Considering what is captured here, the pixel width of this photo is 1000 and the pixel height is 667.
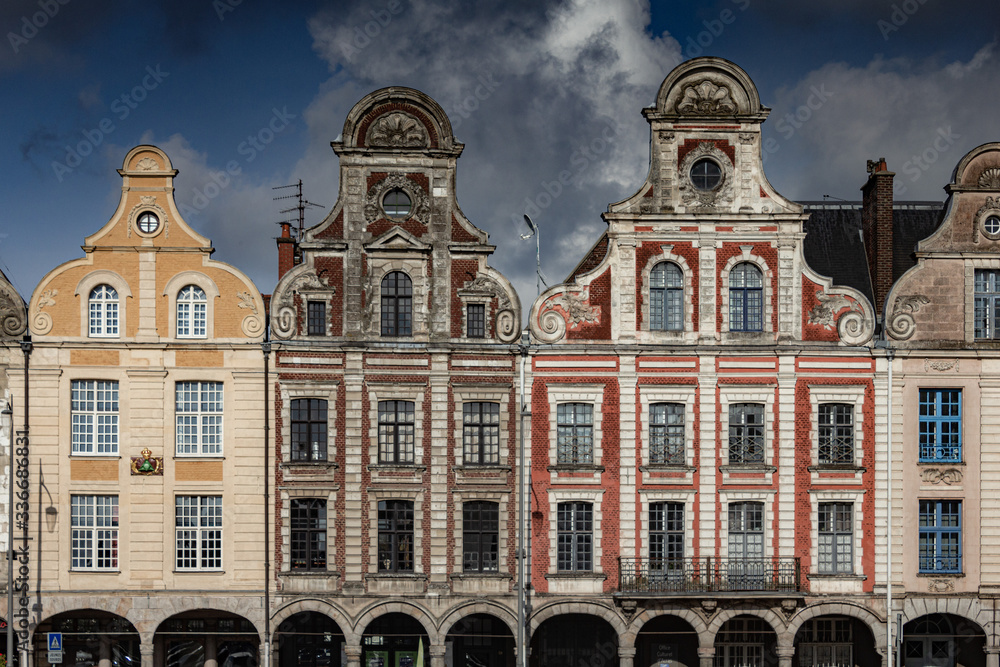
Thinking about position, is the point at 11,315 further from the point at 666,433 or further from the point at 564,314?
the point at 666,433

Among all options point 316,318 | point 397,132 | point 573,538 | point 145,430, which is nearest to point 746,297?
point 573,538

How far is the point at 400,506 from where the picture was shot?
2898cm

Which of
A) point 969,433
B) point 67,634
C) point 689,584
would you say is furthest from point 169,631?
point 969,433

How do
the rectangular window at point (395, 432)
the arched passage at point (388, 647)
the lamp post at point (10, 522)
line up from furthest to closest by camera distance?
the arched passage at point (388, 647) → the rectangular window at point (395, 432) → the lamp post at point (10, 522)

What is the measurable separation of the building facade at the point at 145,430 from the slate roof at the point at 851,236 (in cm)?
1916

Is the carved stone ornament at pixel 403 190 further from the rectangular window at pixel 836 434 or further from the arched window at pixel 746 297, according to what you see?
the rectangular window at pixel 836 434

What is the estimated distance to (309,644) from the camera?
30.2 m

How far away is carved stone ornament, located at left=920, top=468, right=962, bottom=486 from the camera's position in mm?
29172

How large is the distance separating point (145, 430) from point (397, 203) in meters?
10.1

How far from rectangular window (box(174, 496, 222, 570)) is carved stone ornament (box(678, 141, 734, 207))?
16849 mm

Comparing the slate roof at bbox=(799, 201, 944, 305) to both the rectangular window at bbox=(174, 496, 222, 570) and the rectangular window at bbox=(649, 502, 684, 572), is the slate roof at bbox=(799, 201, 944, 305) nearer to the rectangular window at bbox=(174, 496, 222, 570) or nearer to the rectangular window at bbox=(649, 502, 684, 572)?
the rectangular window at bbox=(649, 502, 684, 572)

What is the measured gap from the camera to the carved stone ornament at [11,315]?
28609 millimetres

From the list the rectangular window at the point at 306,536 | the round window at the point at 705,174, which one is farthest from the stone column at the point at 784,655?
the round window at the point at 705,174

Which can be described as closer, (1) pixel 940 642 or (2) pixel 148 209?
(2) pixel 148 209
